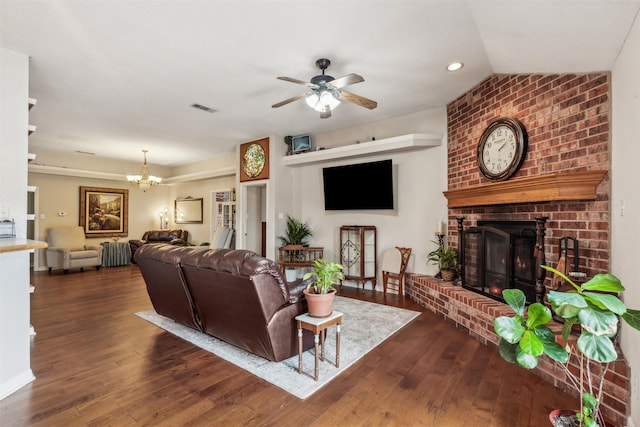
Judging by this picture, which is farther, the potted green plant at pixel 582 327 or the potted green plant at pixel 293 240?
the potted green plant at pixel 293 240

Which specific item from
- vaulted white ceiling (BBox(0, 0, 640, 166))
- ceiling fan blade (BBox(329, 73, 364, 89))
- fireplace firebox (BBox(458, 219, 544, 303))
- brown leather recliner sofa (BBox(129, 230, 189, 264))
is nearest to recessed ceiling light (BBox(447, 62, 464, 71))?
vaulted white ceiling (BBox(0, 0, 640, 166))

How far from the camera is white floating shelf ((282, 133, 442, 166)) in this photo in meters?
4.36

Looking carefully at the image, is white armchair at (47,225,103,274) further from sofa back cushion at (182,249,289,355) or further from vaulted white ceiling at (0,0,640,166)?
sofa back cushion at (182,249,289,355)

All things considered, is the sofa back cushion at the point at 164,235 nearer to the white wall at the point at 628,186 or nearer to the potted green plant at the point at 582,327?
the potted green plant at the point at 582,327

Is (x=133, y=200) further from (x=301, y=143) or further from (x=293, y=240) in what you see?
(x=301, y=143)

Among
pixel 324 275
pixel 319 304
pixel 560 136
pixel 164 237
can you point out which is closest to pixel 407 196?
pixel 560 136

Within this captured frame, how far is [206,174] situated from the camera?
773 centimetres

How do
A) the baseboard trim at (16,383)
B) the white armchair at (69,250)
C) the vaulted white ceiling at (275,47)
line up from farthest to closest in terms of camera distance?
the white armchair at (69,250)
the vaulted white ceiling at (275,47)
the baseboard trim at (16,383)

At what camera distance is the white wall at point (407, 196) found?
14.7 feet

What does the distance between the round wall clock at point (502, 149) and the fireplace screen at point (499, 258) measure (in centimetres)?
56

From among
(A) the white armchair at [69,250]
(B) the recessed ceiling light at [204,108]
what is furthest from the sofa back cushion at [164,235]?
(B) the recessed ceiling light at [204,108]

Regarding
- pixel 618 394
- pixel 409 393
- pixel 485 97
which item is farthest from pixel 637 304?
pixel 485 97

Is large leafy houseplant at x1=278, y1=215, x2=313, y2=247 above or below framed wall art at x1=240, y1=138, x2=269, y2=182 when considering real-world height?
below

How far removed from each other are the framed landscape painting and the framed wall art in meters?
4.37
